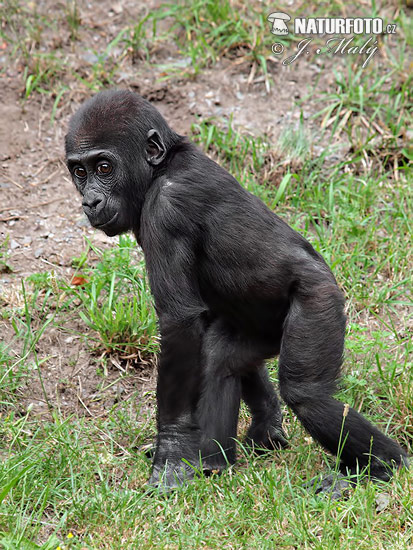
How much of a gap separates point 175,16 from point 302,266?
5.59 m

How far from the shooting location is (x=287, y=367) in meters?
4.99

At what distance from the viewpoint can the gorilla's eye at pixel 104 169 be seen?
5.55m

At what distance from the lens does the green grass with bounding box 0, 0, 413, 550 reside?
15.0 feet

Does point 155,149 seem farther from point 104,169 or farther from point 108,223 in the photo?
point 108,223

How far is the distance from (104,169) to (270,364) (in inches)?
90.7

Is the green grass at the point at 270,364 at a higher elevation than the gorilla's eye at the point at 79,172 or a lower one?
lower

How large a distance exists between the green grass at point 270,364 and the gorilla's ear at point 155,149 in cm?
145

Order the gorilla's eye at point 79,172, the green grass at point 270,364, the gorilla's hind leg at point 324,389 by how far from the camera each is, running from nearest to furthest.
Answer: the green grass at point 270,364
the gorilla's hind leg at point 324,389
the gorilla's eye at point 79,172

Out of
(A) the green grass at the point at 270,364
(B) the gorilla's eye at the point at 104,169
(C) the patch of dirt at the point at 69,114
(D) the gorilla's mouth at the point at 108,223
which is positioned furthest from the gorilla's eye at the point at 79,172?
(C) the patch of dirt at the point at 69,114

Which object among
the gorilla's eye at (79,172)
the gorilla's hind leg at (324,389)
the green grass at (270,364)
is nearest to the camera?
the green grass at (270,364)

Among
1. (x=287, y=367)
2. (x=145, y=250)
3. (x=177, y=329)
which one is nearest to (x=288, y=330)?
(x=287, y=367)

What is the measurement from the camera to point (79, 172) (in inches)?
224

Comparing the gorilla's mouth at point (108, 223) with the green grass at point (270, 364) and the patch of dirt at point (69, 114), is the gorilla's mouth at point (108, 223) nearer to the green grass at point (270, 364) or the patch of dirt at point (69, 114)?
the green grass at point (270, 364)

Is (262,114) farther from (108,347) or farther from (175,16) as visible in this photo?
(108,347)
